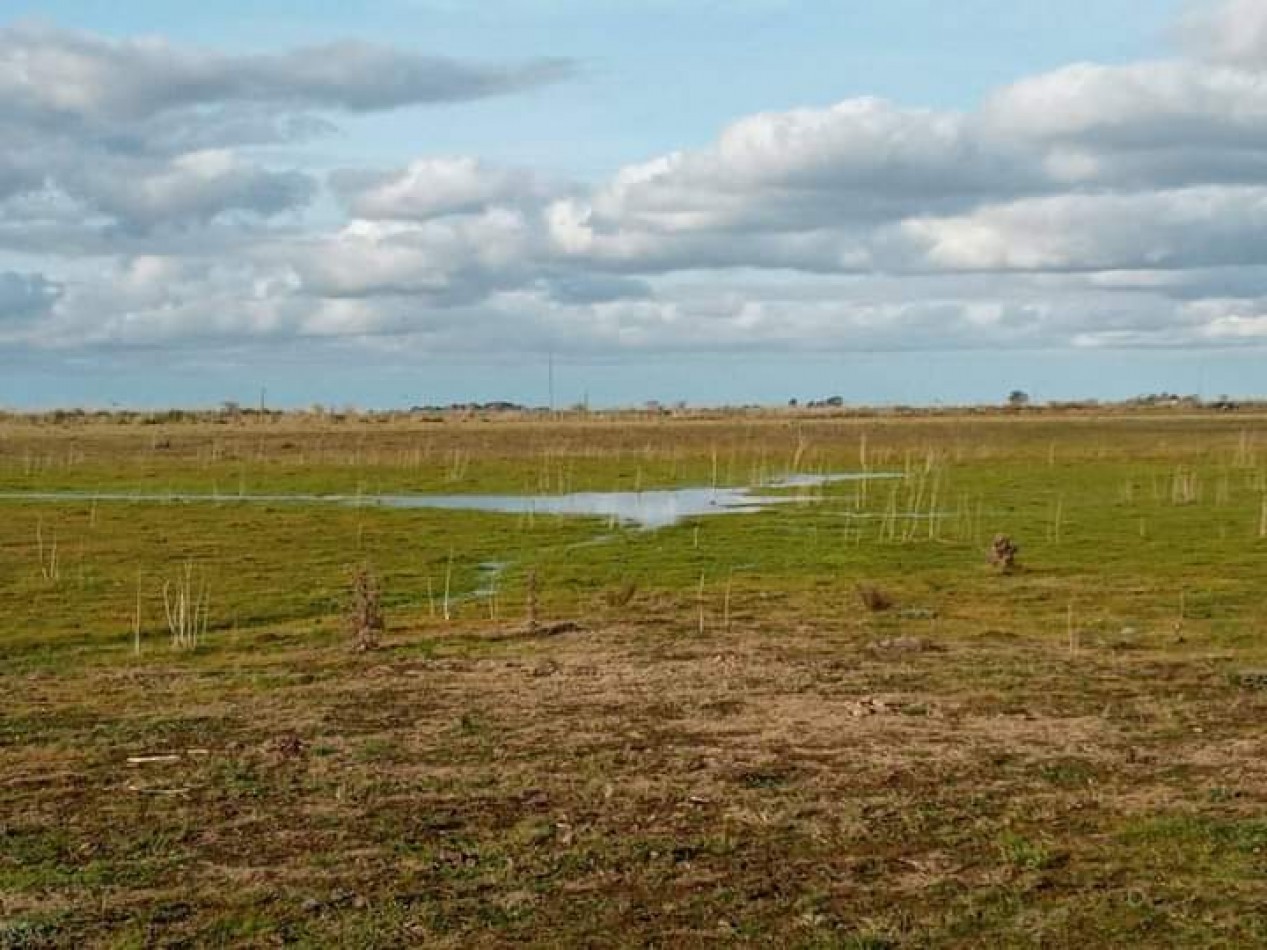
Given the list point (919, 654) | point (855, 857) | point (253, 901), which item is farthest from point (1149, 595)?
point (253, 901)

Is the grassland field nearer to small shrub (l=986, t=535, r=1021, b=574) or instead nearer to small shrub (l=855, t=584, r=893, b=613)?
small shrub (l=986, t=535, r=1021, b=574)

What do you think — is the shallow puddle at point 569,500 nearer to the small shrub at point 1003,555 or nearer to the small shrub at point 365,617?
the small shrub at point 1003,555

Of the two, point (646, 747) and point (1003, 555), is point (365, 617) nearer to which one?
point (646, 747)

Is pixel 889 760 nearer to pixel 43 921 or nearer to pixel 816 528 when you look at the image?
pixel 43 921

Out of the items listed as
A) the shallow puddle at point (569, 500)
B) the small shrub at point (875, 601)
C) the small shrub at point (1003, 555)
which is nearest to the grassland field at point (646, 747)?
the small shrub at point (1003, 555)

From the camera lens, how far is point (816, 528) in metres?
38.2

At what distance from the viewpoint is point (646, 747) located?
13.6 metres

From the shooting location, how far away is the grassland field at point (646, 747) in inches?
365

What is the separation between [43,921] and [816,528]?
30243 millimetres

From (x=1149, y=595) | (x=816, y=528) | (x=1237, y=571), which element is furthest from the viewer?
(x=816, y=528)

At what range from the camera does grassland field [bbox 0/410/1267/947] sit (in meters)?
9.28

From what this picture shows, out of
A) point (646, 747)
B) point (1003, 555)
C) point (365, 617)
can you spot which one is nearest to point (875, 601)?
point (1003, 555)

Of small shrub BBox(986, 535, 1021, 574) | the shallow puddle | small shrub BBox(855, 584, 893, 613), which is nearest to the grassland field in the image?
small shrub BBox(986, 535, 1021, 574)

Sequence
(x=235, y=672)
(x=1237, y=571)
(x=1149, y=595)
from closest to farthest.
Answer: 1. (x=235, y=672)
2. (x=1149, y=595)
3. (x=1237, y=571)
